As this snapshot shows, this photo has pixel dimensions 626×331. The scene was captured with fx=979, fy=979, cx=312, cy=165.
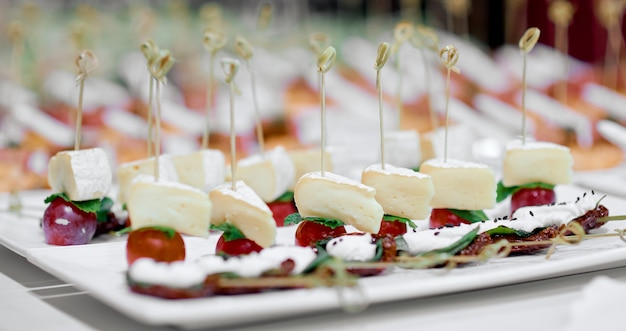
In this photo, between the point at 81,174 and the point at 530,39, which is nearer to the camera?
the point at 81,174

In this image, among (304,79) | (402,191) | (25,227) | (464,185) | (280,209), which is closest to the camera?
(402,191)

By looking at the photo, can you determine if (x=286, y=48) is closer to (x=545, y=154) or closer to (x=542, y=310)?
(x=545, y=154)

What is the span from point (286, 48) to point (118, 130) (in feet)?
5.47

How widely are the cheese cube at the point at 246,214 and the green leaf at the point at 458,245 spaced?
27 cm

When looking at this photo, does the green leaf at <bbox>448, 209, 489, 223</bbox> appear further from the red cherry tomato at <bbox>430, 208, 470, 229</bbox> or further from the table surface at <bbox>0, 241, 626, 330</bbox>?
the table surface at <bbox>0, 241, 626, 330</bbox>

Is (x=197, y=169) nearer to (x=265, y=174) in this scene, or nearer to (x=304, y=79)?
(x=265, y=174)

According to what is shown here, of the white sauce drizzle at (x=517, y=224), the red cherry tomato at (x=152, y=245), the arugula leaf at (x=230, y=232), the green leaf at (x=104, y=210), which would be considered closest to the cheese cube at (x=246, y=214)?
the arugula leaf at (x=230, y=232)

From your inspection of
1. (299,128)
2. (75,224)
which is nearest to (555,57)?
(299,128)

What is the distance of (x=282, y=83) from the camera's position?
15.1ft

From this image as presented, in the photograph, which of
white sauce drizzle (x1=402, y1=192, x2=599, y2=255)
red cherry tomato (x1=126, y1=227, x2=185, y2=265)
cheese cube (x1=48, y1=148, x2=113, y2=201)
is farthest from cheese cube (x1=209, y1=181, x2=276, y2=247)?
cheese cube (x1=48, y1=148, x2=113, y2=201)

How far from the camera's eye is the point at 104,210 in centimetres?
209

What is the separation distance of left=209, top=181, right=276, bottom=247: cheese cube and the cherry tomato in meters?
0.40

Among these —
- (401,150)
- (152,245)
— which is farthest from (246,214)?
(401,150)

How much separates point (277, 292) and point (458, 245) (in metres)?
0.39
